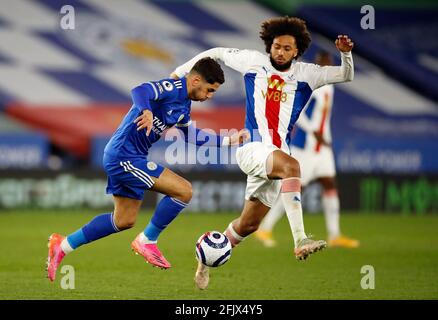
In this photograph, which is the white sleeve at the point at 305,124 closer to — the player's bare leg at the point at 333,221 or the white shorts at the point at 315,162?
the white shorts at the point at 315,162

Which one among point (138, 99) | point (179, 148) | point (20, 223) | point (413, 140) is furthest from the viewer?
point (413, 140)

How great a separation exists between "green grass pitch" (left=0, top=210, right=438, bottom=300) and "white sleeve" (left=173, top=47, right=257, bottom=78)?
1.75m

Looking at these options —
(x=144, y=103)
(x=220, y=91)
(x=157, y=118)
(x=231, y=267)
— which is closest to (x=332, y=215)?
(x=231, y=267)

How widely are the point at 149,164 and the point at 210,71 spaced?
2.87ft

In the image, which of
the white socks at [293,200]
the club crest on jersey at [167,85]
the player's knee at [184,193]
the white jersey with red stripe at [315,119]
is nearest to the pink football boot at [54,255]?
the player's knee at [184,193]

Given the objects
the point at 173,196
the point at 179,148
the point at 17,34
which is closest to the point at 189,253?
the point at 173,196

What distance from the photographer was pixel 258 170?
761 cm

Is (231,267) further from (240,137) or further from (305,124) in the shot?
(305,124)

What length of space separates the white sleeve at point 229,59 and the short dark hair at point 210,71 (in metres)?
0.25

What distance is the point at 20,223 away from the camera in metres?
13.8

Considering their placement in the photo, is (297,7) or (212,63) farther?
(297,7)

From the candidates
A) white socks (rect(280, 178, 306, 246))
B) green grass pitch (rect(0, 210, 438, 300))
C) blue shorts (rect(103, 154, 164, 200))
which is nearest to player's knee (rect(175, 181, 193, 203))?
blue shorts (rect(103, 154, 164, 200))

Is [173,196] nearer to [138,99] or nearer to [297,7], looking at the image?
[138,99]

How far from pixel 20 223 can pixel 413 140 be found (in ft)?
27.0
